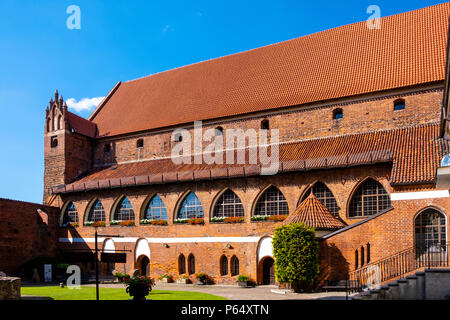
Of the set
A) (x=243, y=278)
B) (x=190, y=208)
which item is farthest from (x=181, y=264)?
(x=243, y=278)

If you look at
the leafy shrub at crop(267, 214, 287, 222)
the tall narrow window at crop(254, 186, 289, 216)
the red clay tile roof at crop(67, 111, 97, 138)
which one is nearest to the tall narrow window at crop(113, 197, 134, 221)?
the red clay tile roof at crop(67, 111, 97, 138)

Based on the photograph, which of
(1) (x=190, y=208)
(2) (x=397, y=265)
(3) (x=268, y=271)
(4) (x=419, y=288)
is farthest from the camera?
(1) (x=190, y=208)

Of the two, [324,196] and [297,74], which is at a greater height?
[297,74]

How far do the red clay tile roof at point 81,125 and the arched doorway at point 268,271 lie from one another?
16930mm

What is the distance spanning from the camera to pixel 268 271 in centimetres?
2422

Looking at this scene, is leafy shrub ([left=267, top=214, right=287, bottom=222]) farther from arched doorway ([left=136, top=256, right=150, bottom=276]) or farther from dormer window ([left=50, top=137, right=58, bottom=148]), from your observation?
dormer window ([left=50, top=137, right=58, bottom=148])

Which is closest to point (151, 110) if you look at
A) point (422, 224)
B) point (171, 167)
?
point (171, 167)

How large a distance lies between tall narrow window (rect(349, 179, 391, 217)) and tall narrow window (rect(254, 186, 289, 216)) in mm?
3587

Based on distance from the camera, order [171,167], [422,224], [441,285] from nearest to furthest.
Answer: [441,285] < [422,224] < [171,167]

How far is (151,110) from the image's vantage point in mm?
33281

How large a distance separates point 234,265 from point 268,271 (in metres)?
1.98

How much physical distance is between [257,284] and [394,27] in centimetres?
1706

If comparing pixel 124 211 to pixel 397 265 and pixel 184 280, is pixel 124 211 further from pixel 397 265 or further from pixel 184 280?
pixel 397 265
